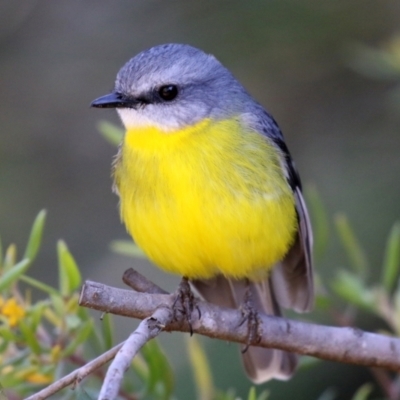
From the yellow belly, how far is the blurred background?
99 centimetres

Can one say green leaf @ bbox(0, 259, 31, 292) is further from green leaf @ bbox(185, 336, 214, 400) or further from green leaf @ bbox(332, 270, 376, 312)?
green leaf @ bbox(332, 270, 376, 312)

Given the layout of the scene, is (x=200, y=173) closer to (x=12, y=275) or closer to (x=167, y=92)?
(x=167, y=92)

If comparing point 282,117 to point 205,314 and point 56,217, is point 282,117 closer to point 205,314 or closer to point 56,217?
point 56,217

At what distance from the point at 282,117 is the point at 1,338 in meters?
3.13

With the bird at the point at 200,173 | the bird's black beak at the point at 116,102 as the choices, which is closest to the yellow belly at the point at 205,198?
the bird at the point at 200,173

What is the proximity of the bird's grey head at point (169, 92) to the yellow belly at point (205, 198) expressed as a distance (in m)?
0.07

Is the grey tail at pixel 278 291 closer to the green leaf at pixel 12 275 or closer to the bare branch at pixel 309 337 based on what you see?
the bare branch at pixel 309 337

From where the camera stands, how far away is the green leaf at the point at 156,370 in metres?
3.37

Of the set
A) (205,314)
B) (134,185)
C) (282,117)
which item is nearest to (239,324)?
(205,314)

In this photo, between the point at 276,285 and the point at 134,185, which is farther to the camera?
the point at 276,285

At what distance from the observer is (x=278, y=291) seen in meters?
4.61

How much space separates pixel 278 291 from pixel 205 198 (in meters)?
1.10

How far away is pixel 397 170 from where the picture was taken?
4.96 m

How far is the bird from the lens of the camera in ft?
12.2
